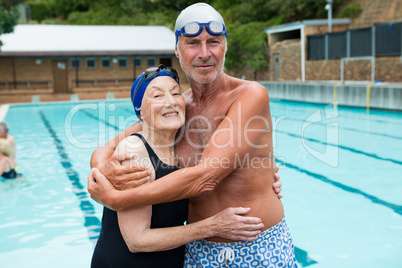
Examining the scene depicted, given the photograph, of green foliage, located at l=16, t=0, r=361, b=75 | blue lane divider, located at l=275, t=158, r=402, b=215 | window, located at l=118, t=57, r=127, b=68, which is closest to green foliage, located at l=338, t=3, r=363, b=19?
green foliage, located at l=16, t=0, r=361, b=75

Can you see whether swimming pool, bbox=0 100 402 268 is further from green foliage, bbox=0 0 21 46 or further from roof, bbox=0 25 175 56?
roof, bbox=0 25 175 56

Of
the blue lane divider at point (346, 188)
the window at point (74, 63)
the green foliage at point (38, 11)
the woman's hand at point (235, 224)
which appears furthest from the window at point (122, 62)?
the woman's hand at point (235, 224)

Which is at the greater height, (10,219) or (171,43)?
(171,43)

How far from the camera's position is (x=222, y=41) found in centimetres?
174

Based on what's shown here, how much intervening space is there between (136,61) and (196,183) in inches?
1099

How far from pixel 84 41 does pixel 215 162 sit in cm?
2686

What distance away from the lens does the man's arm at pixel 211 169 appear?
1.58 meters

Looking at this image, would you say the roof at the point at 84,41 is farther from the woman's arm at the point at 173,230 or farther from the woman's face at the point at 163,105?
the woman's arm at the point at 173,230

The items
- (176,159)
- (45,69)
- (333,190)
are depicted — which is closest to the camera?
(176,159)

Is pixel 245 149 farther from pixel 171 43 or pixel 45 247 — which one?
pixel 171 43

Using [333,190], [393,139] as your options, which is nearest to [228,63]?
[393,139]

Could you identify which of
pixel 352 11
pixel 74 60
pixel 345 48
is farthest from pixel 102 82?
pixel 352 11

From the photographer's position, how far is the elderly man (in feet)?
5.25

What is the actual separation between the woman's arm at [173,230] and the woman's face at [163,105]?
0.37 meters
